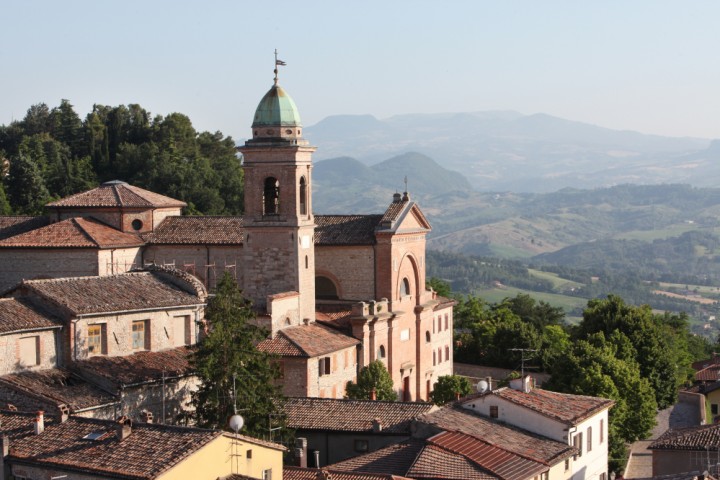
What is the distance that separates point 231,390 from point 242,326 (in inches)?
85.9

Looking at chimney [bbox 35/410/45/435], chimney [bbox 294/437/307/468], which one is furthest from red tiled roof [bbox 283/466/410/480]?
chimney [bbox 35/410/45/435]

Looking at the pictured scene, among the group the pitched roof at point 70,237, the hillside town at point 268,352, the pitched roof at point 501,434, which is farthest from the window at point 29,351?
the pitched roof at point 70,237

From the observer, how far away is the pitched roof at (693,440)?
126 ft

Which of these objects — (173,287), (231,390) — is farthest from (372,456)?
(173,287)

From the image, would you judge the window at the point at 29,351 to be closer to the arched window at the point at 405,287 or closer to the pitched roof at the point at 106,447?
the pitched roof at the point at 106,447

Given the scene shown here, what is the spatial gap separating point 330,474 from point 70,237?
2571cm

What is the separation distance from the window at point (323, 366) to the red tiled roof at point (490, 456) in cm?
1308

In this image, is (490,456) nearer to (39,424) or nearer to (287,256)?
(39,424)

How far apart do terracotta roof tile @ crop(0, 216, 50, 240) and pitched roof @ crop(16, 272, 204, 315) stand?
15.0 m

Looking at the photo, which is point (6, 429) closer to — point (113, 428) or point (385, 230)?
point (113, 428)

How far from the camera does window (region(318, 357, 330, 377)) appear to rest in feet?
152

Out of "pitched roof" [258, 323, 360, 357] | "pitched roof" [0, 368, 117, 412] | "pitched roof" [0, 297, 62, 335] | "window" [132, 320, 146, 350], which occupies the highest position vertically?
"pitched roof" [0, 297, 62, 335]

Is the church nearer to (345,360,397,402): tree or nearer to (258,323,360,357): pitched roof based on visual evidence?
(258,323,360,357): pitched roof

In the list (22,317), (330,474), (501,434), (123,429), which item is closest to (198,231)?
(22,317)
